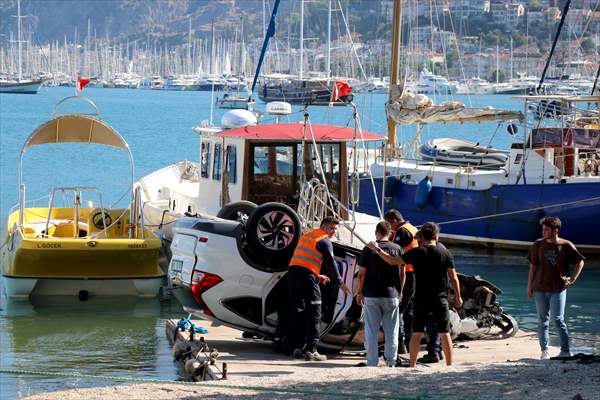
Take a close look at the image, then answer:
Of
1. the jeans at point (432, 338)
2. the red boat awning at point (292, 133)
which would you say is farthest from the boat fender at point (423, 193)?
the jeans at point (432, 338)

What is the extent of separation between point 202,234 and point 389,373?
3.59 m

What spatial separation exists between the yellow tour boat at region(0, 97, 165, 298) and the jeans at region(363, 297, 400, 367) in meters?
7.79

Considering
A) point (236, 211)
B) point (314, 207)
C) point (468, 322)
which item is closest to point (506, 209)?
point (314, 207)

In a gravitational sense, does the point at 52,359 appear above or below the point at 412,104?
below

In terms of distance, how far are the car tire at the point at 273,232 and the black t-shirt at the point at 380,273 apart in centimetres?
206

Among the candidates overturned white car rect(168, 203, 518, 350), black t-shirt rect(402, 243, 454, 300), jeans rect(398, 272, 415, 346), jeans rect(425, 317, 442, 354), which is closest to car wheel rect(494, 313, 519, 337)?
overturned white car rect(168, 203, 518, 350)

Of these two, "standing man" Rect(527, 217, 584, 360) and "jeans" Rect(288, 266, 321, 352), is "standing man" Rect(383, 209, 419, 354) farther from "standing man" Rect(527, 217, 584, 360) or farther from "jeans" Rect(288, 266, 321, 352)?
"standing man" Rect(527, 217, 584, 360)

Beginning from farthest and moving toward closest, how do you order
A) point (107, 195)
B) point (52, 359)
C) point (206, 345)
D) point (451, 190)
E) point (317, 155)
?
1. point (107, 195)
2. point (451, 190)
3. point (317, 155)
4. point (52, 359)
5. point (206, 345)

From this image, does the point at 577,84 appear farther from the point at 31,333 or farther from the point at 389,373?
the point at 389,373

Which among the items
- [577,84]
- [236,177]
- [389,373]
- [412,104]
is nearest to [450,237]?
[412,104]

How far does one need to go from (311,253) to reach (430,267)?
1537 millimetres

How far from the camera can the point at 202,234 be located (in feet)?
50.1

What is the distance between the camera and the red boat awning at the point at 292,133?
64.0ft

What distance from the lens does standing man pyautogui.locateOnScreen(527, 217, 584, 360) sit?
13523mm
